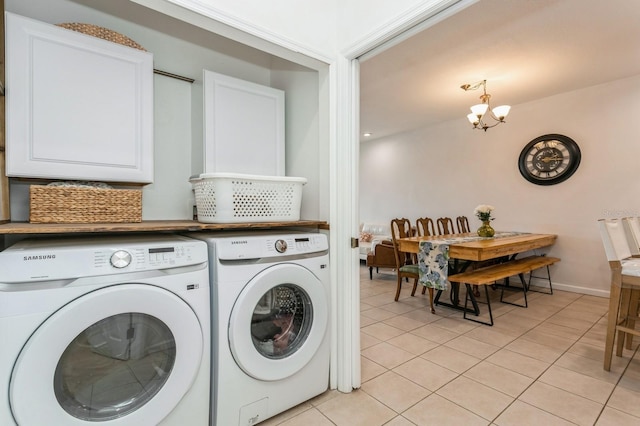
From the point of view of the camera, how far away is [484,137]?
16.1ft

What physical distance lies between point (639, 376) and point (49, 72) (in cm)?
379

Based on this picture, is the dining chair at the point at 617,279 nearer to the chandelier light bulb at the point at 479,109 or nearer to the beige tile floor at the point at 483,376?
the beige tile floor at the point at 483,376

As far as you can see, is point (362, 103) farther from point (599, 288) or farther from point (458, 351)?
point (599, 288)

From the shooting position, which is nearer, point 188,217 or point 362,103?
point 188,217

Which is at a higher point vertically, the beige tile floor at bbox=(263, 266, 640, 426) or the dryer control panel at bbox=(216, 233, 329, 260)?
the dryer control panel at bbox=(216, 233, 329, 260)

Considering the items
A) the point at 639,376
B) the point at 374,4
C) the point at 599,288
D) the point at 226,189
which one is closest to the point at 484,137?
the point at 599,288

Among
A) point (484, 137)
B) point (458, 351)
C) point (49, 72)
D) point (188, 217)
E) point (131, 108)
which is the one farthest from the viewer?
point (484, 137)

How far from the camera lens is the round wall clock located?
4043 mm

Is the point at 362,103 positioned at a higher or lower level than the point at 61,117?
higher

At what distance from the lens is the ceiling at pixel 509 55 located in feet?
7.68

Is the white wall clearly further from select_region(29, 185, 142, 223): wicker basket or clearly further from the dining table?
select_region(29, 185, 142, 223): wicker basket

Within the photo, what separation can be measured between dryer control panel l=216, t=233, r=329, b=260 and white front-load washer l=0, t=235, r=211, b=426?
A: 12 cm

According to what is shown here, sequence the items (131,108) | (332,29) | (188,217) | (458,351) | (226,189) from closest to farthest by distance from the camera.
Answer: (226,189) < (131,108) < (332,29) < (188,217) < (458,351)

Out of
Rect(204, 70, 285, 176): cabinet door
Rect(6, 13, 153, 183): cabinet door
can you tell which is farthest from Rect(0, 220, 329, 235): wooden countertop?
Rect(204, 70, 285, 176): cabinet door
